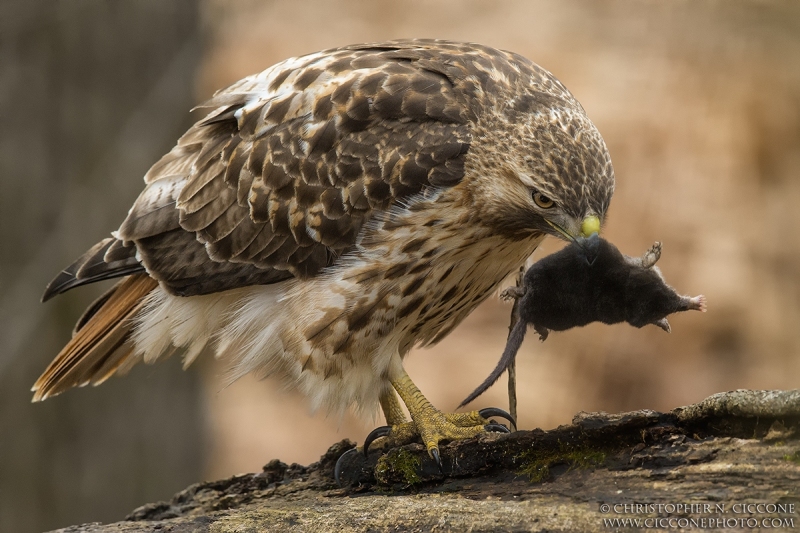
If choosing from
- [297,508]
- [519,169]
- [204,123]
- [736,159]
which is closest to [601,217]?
[519,169]

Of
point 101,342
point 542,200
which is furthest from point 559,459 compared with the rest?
point 101,342

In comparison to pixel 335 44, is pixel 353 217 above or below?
below

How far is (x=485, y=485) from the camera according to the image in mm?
3447

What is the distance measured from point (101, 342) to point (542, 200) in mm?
2319

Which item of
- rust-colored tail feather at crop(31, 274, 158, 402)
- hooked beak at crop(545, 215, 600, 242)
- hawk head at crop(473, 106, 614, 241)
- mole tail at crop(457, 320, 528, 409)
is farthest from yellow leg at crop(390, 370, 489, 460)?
rust-colored tail feather at crop(31, 274, 158, 402)

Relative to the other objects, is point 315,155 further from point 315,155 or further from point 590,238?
point 590,238

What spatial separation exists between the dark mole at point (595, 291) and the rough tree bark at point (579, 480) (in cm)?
47

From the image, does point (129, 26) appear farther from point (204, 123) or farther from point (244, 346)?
point (244, 346)

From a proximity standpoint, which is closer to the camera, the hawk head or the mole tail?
the hawk head

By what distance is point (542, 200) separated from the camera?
12.0 ft

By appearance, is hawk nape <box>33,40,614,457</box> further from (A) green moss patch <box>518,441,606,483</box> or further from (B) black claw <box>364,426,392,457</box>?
(A) green moss patch <box>518,441,606,483</box>

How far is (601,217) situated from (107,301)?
252cm

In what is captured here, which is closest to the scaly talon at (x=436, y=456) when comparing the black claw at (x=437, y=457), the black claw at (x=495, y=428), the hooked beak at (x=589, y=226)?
the black claw at (x=437, y=457)

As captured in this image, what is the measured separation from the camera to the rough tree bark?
278cm
